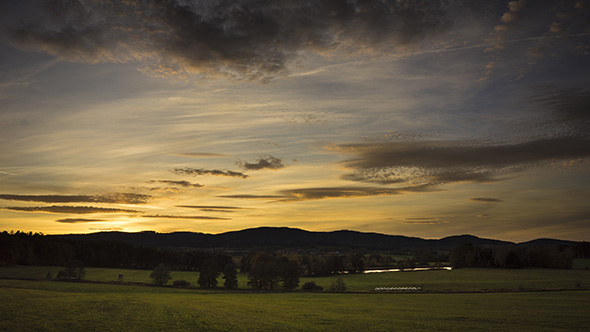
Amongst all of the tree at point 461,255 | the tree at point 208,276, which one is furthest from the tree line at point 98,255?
the tree at point 461,255

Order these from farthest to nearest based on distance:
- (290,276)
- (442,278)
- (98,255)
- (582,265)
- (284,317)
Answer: (98,255), (582,265), (442,278), (290,276), (284,317)

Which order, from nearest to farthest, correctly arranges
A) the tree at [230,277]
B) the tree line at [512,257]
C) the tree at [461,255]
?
the tree at [230,277]
the tree line at [512,257]
the tree at [461,255]

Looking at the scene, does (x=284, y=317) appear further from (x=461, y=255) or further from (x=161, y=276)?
(x=461, y=255)

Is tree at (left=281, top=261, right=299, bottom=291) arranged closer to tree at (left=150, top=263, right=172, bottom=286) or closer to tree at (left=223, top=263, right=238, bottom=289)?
tree at (left=223, top=263, right=238, bottom=289)

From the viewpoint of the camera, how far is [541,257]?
12912 cm

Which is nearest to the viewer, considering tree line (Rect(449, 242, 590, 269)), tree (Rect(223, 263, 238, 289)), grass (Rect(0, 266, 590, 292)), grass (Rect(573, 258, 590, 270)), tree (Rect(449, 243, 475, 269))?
grass (Rect(0, 266, 590, 292))

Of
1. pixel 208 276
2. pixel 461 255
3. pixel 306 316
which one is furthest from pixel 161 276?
pixel 461 255

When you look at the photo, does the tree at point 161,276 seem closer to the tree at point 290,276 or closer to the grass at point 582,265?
the tree at point 290,276

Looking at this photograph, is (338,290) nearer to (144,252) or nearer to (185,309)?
(185,309)

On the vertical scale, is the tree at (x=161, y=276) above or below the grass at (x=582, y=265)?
below

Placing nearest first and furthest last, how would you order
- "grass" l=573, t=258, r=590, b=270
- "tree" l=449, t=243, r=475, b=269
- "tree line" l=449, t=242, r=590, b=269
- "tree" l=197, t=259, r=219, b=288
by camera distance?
1. "tree" l=197, t=259, r=219, b=288
2. "tree line" l=449, t=242, r=590, b=269
3. "grass" l=573, t=258, r=590, b=270
4. "tree" l=449, t=243, r=475, b=269

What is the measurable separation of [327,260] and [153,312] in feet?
333

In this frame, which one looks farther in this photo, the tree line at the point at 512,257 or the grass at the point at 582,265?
the grass at the point at 582,265

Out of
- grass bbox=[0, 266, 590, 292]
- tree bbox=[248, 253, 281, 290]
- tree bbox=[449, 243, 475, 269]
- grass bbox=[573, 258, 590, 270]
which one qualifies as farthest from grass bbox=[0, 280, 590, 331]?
tree bbox=[449, 243, 475, 269]
